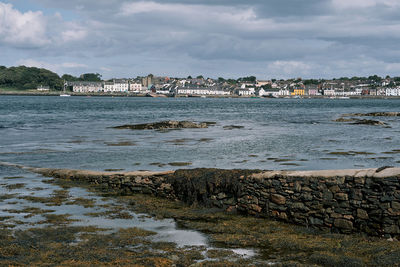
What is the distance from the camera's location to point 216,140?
4109 centimetres

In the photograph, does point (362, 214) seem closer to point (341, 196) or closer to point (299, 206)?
point (341, 196)

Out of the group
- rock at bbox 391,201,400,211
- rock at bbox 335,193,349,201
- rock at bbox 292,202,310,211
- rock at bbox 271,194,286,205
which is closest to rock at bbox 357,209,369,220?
rock at bbox 335,193,349,201

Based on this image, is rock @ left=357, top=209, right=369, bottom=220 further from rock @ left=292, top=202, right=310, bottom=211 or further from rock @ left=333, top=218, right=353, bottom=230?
rock @ left=292, top=202, right=310, bottom=211

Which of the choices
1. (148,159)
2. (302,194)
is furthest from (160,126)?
A: (302,194)

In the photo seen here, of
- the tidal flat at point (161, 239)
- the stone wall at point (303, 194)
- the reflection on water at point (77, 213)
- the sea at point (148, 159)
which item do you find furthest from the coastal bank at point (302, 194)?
the sea at point (148, 159)

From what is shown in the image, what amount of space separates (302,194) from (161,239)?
4.15 m

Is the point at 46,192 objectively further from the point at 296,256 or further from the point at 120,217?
the point at 296,256

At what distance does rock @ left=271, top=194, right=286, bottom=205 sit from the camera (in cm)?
1345

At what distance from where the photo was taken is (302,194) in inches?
513

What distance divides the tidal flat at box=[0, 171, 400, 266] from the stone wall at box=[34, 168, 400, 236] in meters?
0.37

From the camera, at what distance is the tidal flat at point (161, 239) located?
9.96 m

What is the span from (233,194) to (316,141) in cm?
2688

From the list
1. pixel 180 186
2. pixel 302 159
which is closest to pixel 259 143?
pixel 302 159

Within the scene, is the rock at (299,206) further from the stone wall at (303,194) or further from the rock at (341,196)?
the rock at (341,196)
